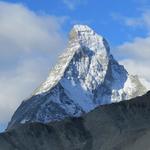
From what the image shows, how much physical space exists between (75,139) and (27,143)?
13.1 meters

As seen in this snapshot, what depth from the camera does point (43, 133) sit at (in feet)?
624

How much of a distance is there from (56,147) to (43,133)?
5.02 meters

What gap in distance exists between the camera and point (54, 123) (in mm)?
198250

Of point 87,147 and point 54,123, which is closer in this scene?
point 87,147

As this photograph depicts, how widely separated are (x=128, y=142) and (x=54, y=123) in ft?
127

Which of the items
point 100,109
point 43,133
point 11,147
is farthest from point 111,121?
point 11,147

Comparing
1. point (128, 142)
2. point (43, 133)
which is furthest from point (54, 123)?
point (128, 142)

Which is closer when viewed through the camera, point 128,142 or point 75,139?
point 128,142

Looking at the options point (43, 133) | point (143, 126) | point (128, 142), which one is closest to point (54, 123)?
point (43, 133)

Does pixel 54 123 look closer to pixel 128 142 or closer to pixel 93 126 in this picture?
pixel 93 126

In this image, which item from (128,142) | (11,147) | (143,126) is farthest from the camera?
(143,126)

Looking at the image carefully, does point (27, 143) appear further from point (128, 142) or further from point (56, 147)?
point (128, 142)

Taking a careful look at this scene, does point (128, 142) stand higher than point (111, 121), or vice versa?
point (111, 121)

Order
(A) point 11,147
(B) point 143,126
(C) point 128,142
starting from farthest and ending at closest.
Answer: (B) point 143,126
(A) point 11,147
(C) point 128,142
